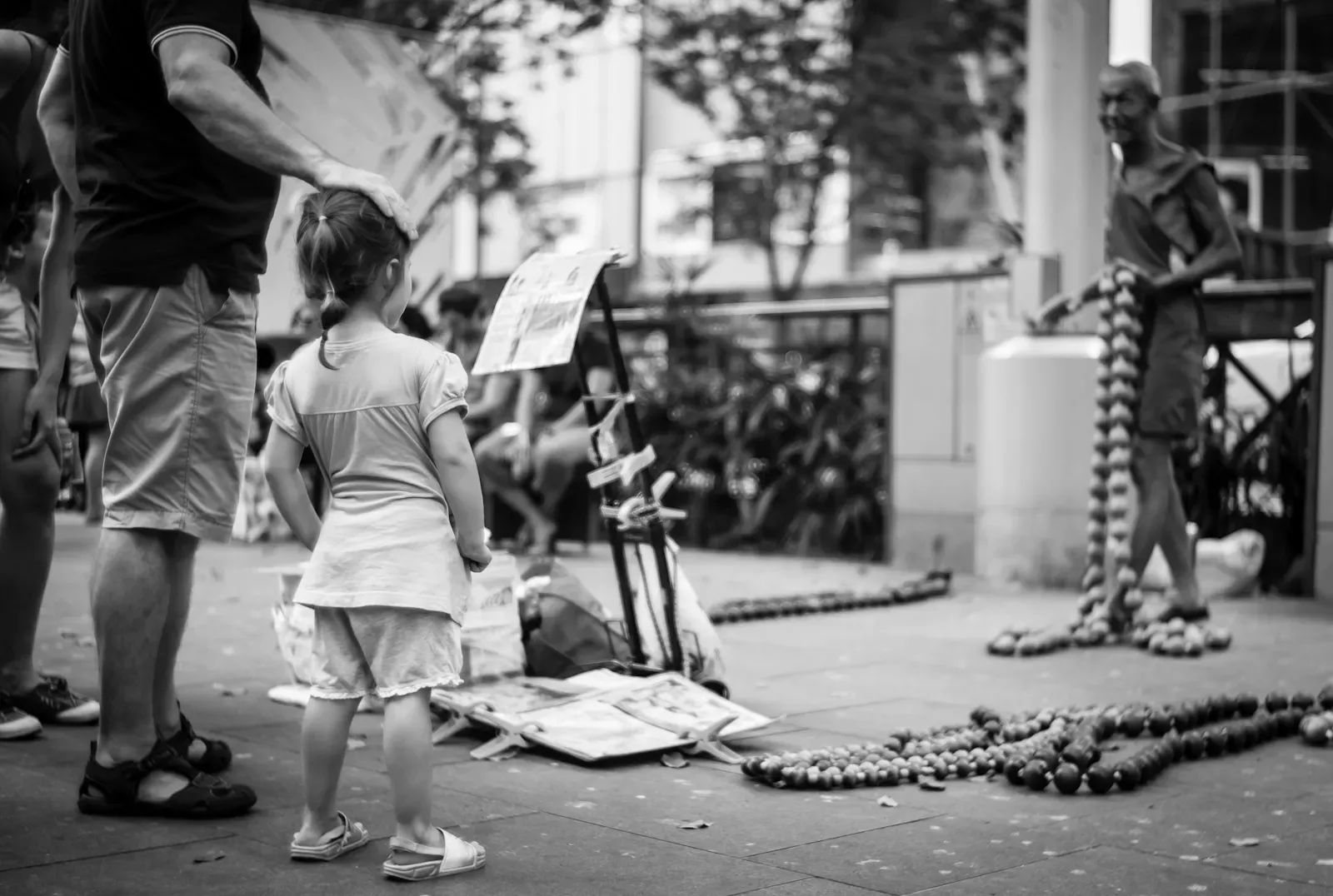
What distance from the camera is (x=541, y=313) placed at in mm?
5102

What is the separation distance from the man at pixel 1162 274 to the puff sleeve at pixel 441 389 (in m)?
4.37

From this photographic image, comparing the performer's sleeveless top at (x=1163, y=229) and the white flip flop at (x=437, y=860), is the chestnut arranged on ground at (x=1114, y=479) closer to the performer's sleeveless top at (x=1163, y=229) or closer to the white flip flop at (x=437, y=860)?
the performer's sleeveless top at (x=1163, y=229)

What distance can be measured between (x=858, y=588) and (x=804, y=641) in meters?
2.17

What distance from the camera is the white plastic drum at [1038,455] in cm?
927

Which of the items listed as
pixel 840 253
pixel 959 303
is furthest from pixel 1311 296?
pixel 840 253

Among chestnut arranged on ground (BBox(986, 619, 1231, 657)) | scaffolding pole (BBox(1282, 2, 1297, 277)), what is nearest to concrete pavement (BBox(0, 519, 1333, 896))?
chestnut arranged on ground (BBox(986, 619, 1231, 657))

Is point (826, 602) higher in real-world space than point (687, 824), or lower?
lower

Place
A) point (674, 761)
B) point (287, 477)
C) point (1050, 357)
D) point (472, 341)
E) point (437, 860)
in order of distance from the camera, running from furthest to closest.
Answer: point (472, 341)
point (1050, 357)
point (674, 761)
point (287, 477)
point (437, 860)

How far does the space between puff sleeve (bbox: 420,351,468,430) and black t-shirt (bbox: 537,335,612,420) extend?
5.76 m

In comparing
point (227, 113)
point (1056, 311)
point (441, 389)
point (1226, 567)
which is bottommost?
point (1226, 567)

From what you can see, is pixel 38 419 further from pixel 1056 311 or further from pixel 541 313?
pixel 1056 311

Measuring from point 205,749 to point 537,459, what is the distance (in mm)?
6247

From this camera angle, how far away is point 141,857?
3.56 meters

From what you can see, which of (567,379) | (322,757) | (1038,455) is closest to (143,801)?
(322,757)
